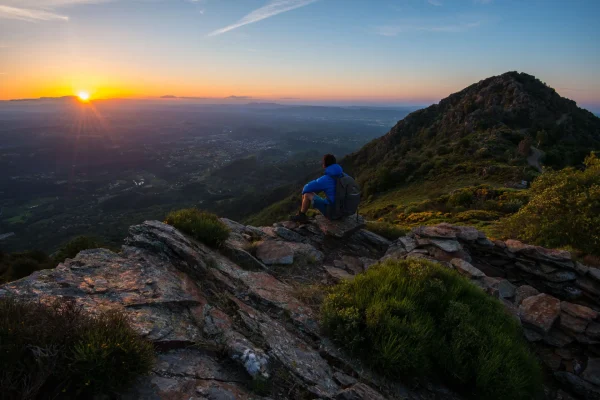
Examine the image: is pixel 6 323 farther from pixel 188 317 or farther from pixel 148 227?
pixel 148 227

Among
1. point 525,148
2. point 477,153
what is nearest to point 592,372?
point 477,153

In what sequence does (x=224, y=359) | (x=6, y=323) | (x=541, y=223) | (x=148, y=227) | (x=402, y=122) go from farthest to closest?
(x=402, y=122) → (x=541, y=223) → (x=148, y=227) → (x=224, y=359) → (x=6, y=323)

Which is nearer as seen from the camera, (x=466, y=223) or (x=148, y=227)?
(x=148, y=227)

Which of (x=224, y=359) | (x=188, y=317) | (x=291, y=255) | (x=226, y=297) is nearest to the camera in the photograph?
(x=224, y=359)

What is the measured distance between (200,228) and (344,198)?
475 centimetres

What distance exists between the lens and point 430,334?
4809 mm

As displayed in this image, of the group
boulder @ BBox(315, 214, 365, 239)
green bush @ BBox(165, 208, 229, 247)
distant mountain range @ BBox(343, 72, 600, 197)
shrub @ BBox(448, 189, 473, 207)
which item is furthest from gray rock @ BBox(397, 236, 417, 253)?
distant mountain range @ BBox(343, 72, 600, 197)

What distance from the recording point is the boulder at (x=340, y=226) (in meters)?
9.97

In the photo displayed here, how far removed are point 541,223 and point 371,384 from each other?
36.5 feet

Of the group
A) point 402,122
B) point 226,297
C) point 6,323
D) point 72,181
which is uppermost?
point 402,122

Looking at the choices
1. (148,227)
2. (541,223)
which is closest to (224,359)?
(148,227)

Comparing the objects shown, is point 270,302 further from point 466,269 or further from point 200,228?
point 466,269

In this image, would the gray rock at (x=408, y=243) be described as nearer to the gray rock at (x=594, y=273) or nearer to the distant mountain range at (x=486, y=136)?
the gray rock at (x=594, y=273)

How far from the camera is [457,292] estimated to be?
5.73 m
